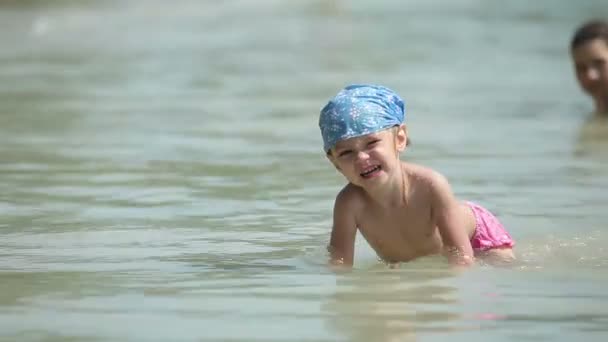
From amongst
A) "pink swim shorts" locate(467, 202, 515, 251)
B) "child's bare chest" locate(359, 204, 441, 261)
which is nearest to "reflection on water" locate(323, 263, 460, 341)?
"child's bare chest" locate(359, 204, 441, 261)

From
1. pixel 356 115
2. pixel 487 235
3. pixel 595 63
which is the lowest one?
pixel 487 235

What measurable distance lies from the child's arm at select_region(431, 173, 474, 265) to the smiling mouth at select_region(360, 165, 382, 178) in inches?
A: 11.9

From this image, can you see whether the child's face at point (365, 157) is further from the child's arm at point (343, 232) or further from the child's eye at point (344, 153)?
the child's arm at point (343, 232)

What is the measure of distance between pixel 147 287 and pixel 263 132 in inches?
205

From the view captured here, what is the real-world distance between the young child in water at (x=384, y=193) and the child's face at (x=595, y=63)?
211 inches

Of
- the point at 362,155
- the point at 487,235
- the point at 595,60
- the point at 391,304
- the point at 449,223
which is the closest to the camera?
the point at 391,304

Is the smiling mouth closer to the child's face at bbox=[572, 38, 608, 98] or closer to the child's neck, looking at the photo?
the child's neck

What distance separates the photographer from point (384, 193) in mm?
6047

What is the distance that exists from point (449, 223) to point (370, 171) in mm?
417

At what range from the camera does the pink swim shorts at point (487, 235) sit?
633 centimetres

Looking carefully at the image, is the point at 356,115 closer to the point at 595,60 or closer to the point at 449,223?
the point at 449,223

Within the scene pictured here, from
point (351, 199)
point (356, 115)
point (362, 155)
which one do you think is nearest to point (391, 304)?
point (362, 155)

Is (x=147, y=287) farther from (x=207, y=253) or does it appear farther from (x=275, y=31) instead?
(x=275, y=31)

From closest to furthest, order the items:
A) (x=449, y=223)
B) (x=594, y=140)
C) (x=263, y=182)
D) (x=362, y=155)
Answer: (x=362, y=155), (x=449, y=223), (x=263, y=182), (x=594, y=140)
